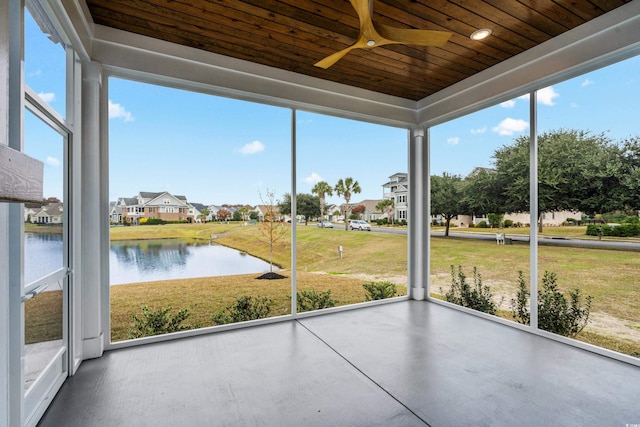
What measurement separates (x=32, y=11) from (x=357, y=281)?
431 cm

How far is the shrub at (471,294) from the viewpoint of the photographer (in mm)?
4004

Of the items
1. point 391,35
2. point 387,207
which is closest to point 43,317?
point 391,35

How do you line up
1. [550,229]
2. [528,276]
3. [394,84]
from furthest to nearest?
[394,84]
[528,276]
[550,229]

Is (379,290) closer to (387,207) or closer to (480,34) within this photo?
(387,207)

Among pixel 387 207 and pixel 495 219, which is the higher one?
pixel 387 207

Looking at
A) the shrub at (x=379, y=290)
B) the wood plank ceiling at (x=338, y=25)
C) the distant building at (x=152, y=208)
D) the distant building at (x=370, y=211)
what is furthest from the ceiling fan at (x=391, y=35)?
the shrub at (x=379, y=290)

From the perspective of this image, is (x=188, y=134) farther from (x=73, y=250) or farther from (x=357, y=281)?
(x=357, y=281)

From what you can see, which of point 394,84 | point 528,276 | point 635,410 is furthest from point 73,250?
point 528,276

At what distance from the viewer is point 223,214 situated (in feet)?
12.3

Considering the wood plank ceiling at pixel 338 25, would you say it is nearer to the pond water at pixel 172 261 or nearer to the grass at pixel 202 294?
the pond water at pixel 172 261

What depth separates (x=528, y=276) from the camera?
11.6 feet

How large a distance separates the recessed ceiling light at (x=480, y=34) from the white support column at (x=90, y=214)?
3.42 metres

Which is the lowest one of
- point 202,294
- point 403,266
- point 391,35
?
point 202,294

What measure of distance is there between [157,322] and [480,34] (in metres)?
4.32
